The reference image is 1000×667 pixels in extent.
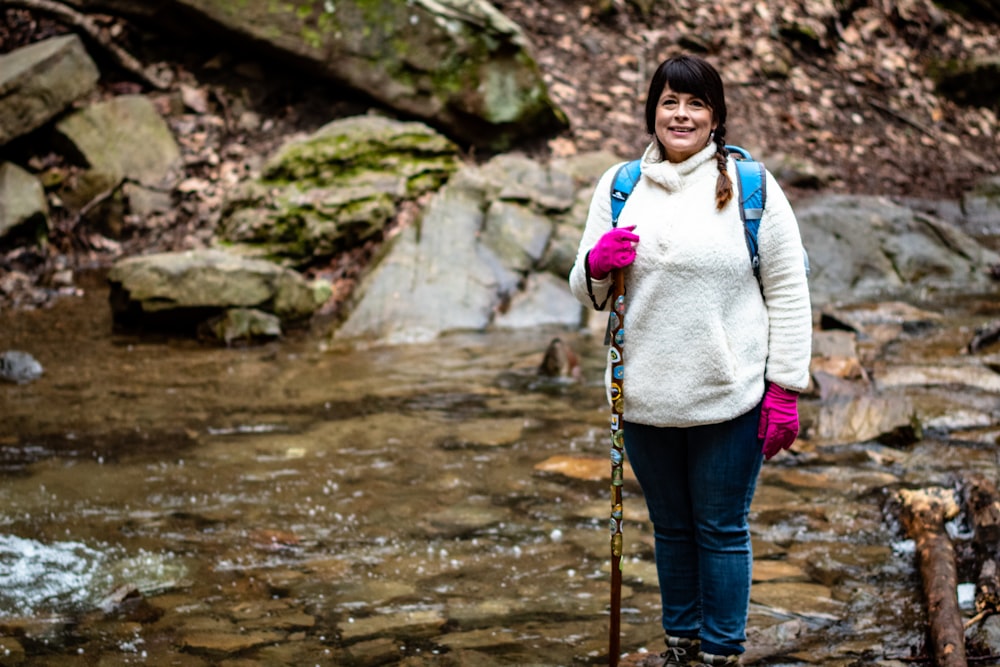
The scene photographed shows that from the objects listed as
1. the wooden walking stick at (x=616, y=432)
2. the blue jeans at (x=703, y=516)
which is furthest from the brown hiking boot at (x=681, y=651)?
the wooden walking stick at (x=616, y=432)

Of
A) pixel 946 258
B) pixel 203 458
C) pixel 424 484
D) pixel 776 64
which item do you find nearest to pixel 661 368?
pixel 424 484

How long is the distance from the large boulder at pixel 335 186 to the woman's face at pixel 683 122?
24.1ft

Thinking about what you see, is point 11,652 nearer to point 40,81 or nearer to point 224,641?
point 224,641

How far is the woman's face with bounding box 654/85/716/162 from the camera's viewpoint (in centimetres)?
298

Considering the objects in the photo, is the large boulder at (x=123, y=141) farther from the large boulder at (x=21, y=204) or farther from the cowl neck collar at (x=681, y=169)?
the cowl neck collar at (x=681, y=169)

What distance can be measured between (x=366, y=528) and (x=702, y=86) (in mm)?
2832

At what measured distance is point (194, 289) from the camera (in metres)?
8.73

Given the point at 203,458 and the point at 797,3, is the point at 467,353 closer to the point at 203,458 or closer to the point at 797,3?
the point at 203,458

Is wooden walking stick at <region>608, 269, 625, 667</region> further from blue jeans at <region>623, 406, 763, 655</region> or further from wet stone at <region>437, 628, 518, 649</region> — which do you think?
wet stone at <region>437, 628, 518, 649</region>

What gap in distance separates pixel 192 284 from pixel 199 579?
4882mm

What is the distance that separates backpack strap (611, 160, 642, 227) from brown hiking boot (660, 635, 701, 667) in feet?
4.38

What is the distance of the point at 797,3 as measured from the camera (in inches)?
597

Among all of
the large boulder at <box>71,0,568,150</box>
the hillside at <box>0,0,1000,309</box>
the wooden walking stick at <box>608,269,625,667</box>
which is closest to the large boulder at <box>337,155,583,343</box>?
the hillside at <box>0,0,1000,309</box>

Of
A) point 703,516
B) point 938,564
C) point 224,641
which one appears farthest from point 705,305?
point 224,641
